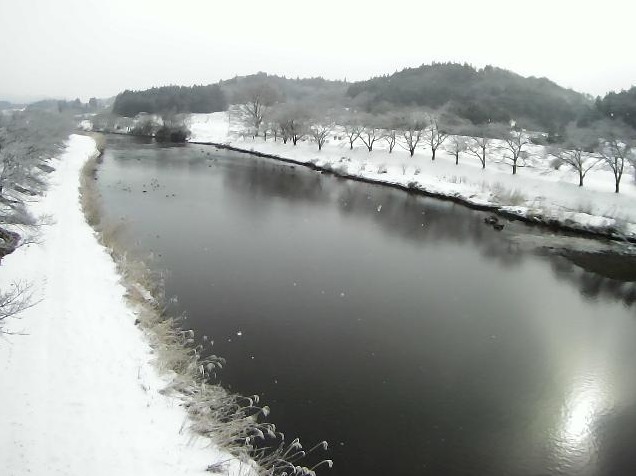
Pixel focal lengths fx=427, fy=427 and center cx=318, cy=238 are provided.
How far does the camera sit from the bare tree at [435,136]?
41812 mm

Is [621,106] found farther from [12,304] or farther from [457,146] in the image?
[12,304]

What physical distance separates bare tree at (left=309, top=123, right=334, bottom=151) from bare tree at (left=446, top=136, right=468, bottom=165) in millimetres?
16387

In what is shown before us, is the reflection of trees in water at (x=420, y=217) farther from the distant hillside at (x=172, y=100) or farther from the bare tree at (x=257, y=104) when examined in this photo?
the distant hillside at (x=172, y=100)

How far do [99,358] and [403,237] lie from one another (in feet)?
55.1

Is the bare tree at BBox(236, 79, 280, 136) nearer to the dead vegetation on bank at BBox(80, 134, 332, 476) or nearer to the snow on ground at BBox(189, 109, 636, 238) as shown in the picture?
the snow on ground at BBox(189, 109, 636, 238)

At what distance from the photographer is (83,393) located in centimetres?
785

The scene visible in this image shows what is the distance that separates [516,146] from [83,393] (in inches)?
1448

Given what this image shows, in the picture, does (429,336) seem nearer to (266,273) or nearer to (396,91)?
(266,273)

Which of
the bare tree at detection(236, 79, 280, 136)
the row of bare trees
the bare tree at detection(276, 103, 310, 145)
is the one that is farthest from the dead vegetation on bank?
the bare tree at detection(236, 79, 280, 136)

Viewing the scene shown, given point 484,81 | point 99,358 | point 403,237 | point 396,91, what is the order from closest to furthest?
point 99,358 → point 403,237 → point 484,81 → point 396,91

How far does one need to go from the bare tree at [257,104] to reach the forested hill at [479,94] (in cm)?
1866

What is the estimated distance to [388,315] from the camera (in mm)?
13602

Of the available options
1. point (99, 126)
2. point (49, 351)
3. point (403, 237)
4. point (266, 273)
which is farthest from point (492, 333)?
point (99, 126)

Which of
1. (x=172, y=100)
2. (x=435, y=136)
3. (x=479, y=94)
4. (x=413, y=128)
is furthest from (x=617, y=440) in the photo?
(x=172, y=100)
